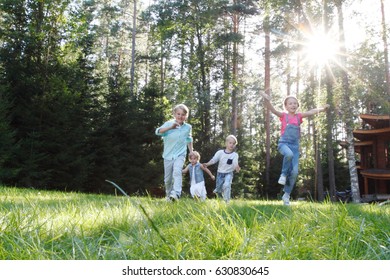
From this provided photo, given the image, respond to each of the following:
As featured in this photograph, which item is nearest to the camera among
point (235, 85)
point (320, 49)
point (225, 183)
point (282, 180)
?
point (282, 180)

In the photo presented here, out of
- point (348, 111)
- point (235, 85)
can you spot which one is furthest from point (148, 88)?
point (348, 111)

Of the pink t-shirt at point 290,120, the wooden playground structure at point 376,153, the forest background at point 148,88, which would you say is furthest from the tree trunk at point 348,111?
the pink t-shirt at point 290,120

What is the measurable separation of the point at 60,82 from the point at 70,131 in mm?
2567

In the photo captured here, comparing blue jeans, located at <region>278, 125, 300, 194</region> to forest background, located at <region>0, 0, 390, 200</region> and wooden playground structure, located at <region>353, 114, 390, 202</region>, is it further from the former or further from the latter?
wooden playground structure, located at <region>353, 114, 390, 202</region>

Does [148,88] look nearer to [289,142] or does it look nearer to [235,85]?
[235,85]

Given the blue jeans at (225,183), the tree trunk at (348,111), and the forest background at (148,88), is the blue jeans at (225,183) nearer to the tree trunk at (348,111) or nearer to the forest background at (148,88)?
the forest background at (148,88)

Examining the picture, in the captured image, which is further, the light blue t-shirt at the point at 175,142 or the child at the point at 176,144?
the light blue t-shirt at the point at 175,142

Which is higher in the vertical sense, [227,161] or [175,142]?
[175,142]

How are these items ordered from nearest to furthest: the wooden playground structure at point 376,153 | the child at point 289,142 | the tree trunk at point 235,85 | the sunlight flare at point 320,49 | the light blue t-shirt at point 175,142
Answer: the child at point 289,142 < the light blue t-shirt at point 175,142 < the sunlight flare at point 320,49 < the wooden playground structure at point 376,153 < the tree trunk at point 235,85

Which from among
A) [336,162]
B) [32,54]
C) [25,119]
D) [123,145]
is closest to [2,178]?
[25,119]

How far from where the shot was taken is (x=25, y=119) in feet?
59.9

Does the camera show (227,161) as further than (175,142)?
Yes
